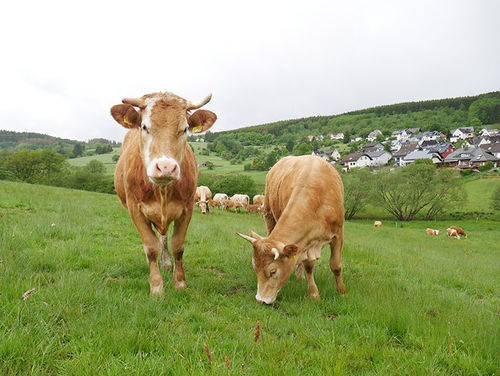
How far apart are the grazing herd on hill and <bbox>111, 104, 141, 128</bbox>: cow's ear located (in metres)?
0.01

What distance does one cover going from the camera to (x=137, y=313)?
10.3 ft

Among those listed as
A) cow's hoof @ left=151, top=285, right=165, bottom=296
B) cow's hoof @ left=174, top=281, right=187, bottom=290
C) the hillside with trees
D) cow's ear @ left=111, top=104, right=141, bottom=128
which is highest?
the hillside with trees

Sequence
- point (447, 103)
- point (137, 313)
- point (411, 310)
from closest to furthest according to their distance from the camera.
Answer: point (137, 313) < point (411, 310) < point (447, 103)

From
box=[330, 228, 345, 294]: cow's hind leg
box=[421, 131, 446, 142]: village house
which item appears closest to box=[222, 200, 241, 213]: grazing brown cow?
box=[330, 228, 345, 294]: cow's hind leg

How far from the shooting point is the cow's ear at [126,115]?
12.6 feet

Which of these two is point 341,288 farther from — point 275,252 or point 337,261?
point 275,252

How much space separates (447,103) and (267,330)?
22989 cm

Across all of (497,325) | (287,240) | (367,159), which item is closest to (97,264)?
(287,240)

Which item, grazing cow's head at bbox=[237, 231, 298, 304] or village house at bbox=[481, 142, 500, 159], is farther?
village house at bbox=[481, 142, 500, 159]

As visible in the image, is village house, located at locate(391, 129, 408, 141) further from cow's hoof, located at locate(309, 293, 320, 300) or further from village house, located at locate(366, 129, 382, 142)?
cow's hoof, located at locate(309, 293, 320, 300)

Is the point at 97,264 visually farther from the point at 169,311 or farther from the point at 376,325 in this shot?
the point at 376,325

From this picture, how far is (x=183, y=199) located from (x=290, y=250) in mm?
1833

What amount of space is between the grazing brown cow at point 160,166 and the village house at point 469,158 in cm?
11176

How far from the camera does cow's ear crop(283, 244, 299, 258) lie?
4.23 meters
